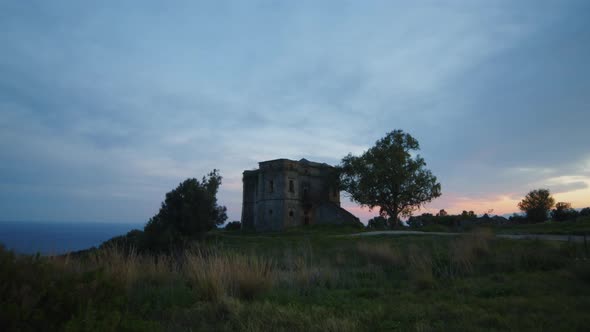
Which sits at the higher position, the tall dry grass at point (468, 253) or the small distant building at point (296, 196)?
the small distant building at point (296, 196)

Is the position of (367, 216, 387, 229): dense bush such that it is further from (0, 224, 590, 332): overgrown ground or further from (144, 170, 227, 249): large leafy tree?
(0, 224, 590, 332): overgrown ground

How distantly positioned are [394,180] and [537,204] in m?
14.7

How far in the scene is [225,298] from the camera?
471 cm

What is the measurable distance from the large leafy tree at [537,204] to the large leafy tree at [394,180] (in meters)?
9.08

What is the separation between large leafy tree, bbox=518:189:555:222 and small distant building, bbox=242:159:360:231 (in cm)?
1557

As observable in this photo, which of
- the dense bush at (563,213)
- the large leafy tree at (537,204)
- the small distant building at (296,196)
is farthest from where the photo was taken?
the small distant building at (296,196)

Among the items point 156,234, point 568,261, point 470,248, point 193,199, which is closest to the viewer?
point 568,261

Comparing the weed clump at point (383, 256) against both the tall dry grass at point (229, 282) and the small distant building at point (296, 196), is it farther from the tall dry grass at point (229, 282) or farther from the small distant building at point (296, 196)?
the small distant building at point (296, 196)

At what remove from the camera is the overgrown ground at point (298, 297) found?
3.26 metres

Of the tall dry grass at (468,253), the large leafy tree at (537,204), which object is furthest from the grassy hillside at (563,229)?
the large leafy tree at (537,204)

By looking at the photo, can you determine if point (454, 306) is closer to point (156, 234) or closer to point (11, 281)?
point (11, 281)

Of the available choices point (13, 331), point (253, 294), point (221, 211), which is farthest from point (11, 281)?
point (221, 211)

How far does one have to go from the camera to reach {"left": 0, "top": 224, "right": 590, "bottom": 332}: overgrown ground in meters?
3.26

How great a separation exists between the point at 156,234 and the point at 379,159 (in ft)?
67.8
